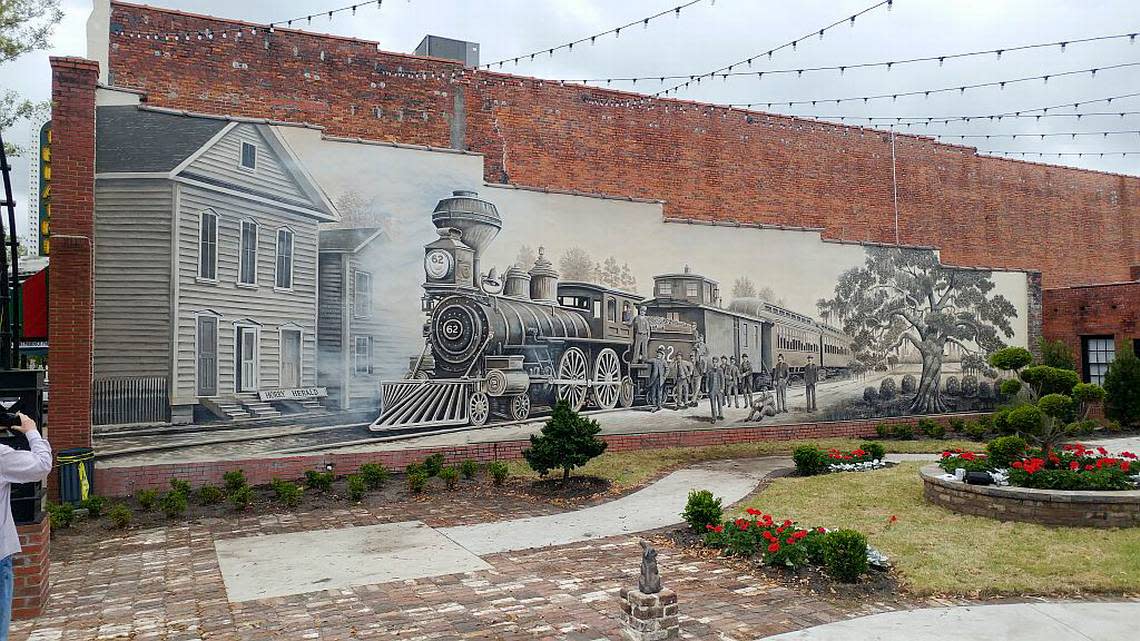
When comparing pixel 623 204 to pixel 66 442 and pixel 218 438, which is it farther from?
pixel 66 442

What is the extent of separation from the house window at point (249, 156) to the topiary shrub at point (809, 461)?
9.94 meters

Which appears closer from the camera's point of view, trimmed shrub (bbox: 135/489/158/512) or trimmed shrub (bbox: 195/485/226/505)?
trimmed shrub (bbox: 135/489/158/512)

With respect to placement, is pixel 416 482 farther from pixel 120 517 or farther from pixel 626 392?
pixel 626 392

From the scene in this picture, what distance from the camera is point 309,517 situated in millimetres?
9828

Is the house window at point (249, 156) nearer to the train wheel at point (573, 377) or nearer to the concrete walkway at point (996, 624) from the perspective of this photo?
the train wheel at point (573, 377)

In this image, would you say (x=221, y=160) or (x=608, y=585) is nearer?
(x=608, y=585)

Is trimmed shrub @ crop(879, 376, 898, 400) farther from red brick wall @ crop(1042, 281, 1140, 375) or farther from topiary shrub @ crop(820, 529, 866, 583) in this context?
topiary shrub @ crop(820, 529, 866, 583)

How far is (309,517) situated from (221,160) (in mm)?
5754

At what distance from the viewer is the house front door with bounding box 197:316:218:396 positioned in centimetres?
1129

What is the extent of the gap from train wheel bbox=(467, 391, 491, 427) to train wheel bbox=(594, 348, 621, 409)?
2.36 m

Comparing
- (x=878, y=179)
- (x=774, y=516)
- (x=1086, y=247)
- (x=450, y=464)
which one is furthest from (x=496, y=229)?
(x=1086, y=247)

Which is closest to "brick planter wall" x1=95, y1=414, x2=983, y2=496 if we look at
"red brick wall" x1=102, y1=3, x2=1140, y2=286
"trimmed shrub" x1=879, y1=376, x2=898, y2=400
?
"trimmed shrub" x1=879, y1=376, x2=898, y2=400

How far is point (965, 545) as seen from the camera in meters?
7.80

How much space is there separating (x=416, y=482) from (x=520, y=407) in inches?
124
